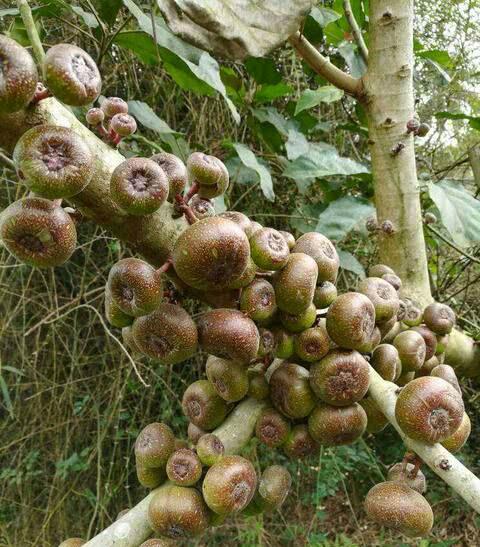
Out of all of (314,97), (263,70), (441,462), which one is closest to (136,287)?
(441,462)

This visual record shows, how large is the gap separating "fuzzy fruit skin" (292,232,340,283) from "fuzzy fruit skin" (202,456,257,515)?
0.98 ft

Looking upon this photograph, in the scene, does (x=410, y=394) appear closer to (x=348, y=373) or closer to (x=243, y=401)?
(x=348, y=373)

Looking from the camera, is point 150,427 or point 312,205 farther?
point 312,205

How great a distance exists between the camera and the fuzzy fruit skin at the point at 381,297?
0.86 m

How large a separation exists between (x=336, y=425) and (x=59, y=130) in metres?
0.54

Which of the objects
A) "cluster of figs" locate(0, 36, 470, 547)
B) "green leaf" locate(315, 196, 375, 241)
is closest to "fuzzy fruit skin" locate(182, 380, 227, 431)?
"cluster of figs" locate(0, 36, 470, 547)

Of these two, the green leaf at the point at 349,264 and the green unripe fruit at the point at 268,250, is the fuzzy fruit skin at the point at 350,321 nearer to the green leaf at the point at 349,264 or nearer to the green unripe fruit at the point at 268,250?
the green unripe fruit at the point at 268,250

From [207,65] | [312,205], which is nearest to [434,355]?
[207,65]

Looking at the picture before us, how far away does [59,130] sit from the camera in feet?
1.72

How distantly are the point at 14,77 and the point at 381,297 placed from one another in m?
0.63

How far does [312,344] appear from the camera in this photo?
2.50ft

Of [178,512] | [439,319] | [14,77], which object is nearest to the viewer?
[14,77]

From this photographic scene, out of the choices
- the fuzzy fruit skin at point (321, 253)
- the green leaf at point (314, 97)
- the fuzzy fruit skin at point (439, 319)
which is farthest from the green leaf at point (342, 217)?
the fuzzy fruit skin at point (321, 253)

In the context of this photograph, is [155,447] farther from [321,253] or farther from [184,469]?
[321,253]
